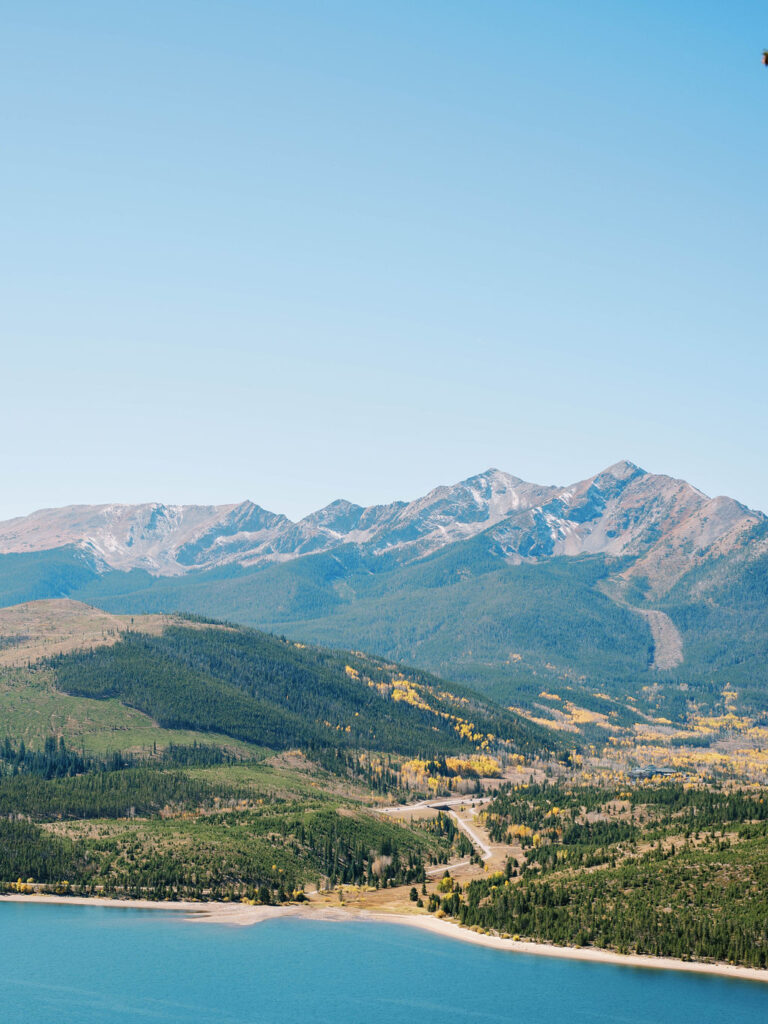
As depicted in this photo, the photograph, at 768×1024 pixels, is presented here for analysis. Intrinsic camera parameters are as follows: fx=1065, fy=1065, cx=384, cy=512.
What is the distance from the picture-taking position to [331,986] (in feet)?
569

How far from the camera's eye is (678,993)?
166500mm

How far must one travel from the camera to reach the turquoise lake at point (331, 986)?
528ft

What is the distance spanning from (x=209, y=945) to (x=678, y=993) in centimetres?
8228

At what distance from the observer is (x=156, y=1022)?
523 feet

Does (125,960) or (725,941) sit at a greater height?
(725,941)

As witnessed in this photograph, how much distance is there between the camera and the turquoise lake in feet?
528

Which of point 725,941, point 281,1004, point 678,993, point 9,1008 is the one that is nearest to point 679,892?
point 725,941

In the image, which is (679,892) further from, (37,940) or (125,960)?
(37,940)

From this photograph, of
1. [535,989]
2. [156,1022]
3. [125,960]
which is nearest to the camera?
[156,1022]

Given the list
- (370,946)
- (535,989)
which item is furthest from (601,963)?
(370,946)

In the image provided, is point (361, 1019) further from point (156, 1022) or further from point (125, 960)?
point (125, 960)

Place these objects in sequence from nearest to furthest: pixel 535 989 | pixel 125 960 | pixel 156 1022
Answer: pixel 156 1022 < pixel 535 989 < pixel 125 960

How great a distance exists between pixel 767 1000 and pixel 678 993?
517 inches

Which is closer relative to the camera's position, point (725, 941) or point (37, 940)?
point (725, 941)
